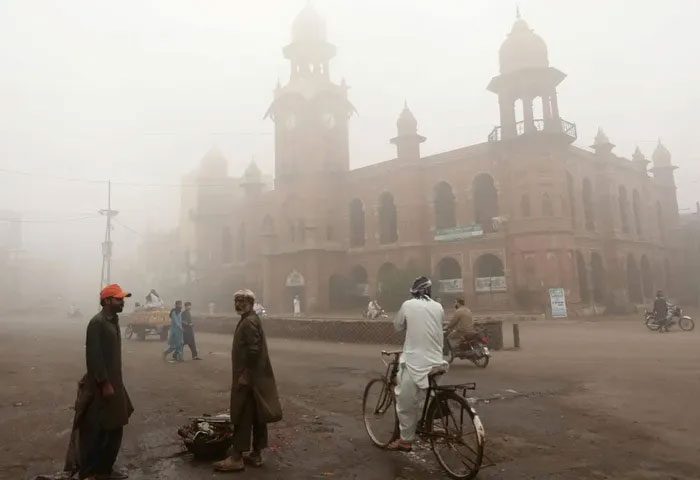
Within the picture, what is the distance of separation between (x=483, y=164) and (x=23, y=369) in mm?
25477

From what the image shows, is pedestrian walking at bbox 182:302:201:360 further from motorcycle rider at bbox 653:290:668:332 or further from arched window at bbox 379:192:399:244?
arched window at bbox 379:192:399:244

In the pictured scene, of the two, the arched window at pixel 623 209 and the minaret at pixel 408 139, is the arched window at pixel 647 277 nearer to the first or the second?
the arched window at pixel 623 209

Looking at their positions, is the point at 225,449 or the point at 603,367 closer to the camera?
the point at 225,449

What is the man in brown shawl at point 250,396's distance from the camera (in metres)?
4.62

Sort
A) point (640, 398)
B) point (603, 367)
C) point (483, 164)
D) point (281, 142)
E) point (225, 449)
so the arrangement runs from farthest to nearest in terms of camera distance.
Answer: point (281, 142)
point (483, 164)
point (603, 367)
point (640, 398)
point (225, 449)

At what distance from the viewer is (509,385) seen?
28.1 ft

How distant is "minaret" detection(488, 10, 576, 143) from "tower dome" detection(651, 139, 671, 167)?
734 inches

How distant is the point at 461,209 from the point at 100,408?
28749 millimetres

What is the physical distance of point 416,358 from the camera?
480cm

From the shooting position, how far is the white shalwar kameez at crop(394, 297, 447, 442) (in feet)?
15.6

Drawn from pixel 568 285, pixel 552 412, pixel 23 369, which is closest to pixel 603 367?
pixel 552 412

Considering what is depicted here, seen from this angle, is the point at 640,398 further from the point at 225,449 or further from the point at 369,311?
the point at 369,311

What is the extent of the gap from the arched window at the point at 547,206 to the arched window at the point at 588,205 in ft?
17.3

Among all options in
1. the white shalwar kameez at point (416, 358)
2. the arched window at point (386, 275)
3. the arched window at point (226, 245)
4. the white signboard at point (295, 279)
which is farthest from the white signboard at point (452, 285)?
the white shalwar kameez at point (416, 358)
